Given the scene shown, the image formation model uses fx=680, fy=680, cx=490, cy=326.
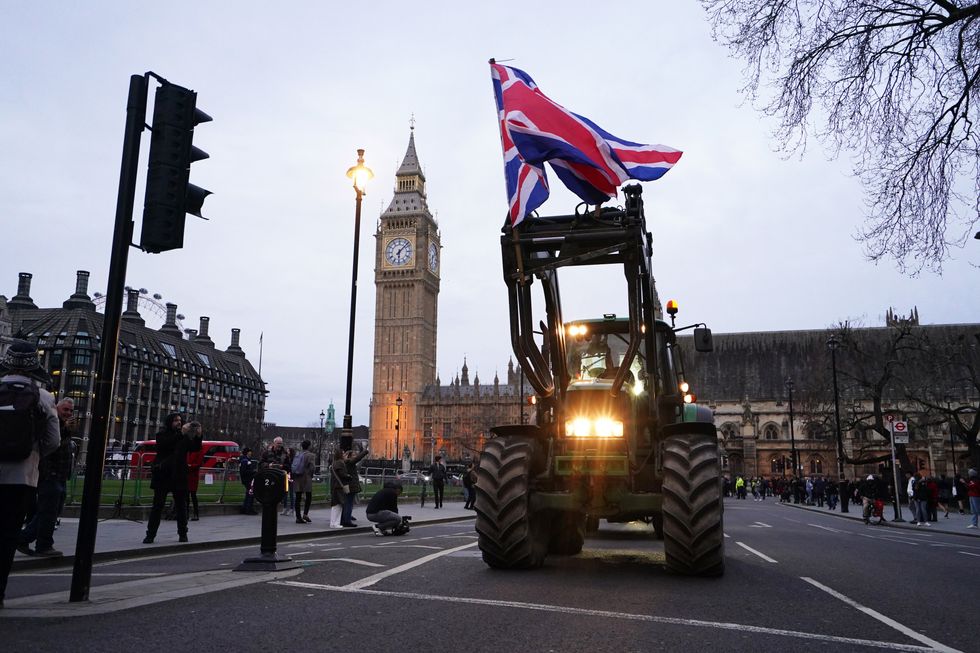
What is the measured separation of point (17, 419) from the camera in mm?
5586

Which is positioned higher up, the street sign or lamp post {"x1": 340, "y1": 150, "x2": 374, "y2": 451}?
lamp post {"x1": 340, "y1": 150, "x2": 374, "y2": 451}

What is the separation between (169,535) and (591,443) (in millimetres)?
8779

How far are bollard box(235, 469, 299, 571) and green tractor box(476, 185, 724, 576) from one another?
2.34 metres

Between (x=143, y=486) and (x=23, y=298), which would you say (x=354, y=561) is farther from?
(x=23, y=298)

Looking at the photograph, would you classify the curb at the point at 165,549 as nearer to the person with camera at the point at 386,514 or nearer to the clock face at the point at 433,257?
the person with camera at the point at 386,514

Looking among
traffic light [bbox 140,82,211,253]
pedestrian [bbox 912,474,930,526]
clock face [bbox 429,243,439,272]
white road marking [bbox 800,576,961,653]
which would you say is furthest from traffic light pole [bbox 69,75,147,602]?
clock face [bbox 429,243,439,272]

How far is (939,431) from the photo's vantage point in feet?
236

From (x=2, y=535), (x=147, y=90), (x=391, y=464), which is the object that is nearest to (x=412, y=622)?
(x=2, y=535)

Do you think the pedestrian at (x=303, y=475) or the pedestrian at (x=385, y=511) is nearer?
the pedestrian at (x=385, y=511)

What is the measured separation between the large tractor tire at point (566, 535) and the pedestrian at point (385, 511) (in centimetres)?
516

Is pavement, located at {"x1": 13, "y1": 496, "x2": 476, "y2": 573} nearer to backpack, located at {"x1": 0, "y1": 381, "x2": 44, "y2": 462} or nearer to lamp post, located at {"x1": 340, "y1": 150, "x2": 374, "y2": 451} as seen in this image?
lamp post, located at {"x1": 340, "y1": 150, "x2": 374, "y2": 451}

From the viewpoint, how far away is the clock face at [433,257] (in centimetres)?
13625

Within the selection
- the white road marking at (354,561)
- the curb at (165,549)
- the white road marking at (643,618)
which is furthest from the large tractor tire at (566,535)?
the curb at (165,549)

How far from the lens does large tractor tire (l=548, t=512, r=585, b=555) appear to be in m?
9.17
